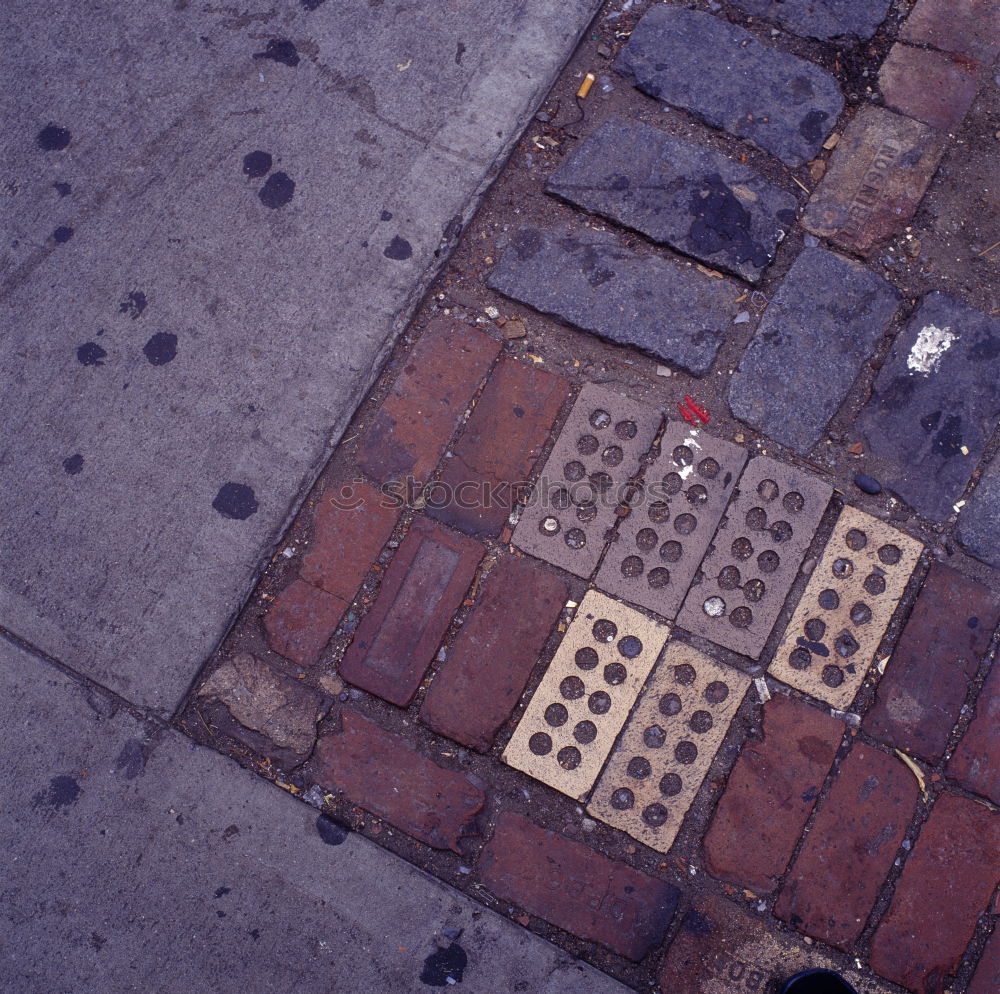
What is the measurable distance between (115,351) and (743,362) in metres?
1.86

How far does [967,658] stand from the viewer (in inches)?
88.7

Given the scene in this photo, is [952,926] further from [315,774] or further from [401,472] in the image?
[401,472]

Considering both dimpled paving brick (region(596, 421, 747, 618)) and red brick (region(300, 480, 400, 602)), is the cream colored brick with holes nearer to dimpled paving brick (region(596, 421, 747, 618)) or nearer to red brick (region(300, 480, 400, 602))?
dimpled paving brick (region(596, 421, 747, 618))

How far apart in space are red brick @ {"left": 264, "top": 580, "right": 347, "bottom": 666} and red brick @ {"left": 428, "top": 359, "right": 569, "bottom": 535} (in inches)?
15.9

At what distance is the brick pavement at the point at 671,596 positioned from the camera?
218cm

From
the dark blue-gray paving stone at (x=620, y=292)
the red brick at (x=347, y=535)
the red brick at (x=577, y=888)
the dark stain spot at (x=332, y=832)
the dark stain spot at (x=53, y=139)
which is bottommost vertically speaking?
the red brick at (x=577, y=888)

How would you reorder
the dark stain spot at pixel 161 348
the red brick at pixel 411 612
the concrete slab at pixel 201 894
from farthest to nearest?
the dark stain spot at pixel 161 348
the red brick at pixel 411 612
the concrete slab at pixel 201 894

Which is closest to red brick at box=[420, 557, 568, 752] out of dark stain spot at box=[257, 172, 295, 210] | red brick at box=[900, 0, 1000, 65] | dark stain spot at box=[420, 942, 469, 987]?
dark stain spot at box=[420, 942, 469, 987]

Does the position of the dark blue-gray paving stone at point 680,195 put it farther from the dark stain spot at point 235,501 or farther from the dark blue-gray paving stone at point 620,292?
the dark stain spot at point 235,501

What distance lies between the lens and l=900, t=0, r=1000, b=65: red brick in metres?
2.53

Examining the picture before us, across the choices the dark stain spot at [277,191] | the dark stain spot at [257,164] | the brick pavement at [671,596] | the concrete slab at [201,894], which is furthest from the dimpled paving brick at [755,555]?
the dark stain spot at [257,164]

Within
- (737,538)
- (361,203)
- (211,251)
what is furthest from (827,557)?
(211,251)

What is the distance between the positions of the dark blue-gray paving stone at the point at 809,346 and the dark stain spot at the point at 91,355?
1856mm

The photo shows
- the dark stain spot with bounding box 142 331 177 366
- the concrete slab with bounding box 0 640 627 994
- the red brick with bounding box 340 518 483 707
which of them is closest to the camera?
the concrete slab with bounding box 0 640 627 994
